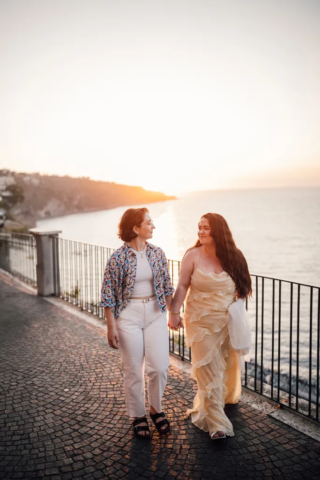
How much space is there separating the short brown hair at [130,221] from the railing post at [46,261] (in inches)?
224

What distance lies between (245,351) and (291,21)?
11757mm

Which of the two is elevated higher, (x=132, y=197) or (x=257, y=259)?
(x=132, y=197)

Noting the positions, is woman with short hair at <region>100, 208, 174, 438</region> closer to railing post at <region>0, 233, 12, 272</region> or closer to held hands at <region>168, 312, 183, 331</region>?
held hands at <region>168, 312, 183, 331</region>

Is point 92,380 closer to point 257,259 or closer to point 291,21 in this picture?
point 291,21

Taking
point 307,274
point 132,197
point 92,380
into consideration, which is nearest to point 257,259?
point 307,274

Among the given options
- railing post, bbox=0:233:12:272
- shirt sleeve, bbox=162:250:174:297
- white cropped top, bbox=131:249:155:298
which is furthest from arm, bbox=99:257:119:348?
railing post, bbox=0:233:12:272

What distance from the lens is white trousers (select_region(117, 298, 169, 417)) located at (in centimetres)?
339

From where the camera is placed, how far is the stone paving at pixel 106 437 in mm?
2994

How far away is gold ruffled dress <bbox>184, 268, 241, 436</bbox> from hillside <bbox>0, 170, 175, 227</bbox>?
82798mm

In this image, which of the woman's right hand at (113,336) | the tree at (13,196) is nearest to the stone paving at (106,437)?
the woman's right hand at (113,336)

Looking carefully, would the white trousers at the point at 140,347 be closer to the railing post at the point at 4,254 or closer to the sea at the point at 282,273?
the sea at the point at 282,273

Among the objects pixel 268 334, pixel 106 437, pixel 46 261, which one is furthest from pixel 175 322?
pixel 268 334

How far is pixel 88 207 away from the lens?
99438 millimetres

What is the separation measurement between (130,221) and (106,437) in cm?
188
